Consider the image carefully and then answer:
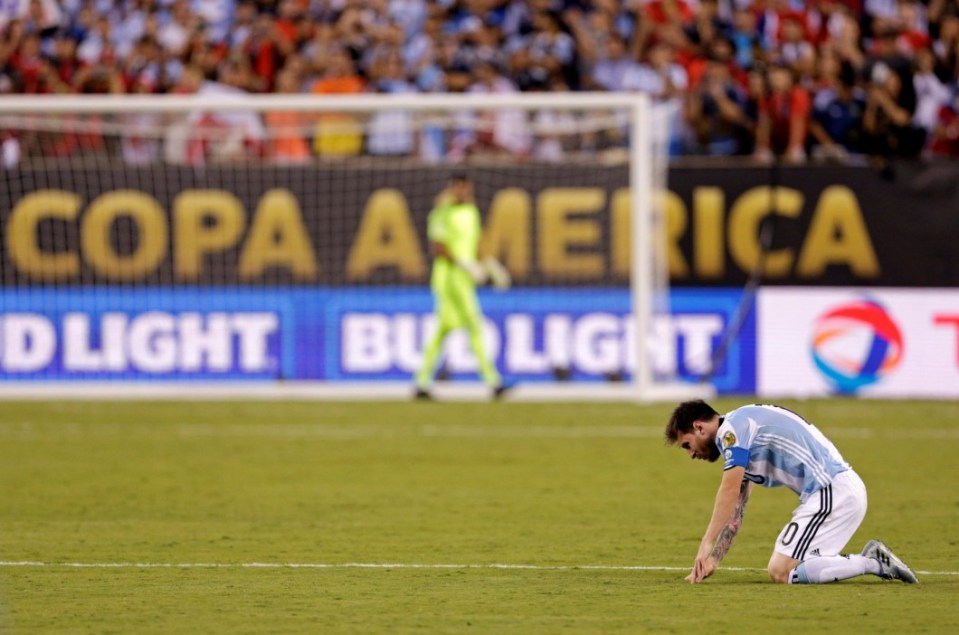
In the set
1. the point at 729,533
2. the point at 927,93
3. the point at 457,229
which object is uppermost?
the point at 927,93

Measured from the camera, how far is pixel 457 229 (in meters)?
18.4

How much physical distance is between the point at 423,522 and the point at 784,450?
3418 millimetres

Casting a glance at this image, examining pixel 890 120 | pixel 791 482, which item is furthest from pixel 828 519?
pixel 890 120

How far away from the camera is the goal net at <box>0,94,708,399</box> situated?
63.8 feet

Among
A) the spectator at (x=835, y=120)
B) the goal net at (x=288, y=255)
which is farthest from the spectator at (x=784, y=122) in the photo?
the goal net at (x=288, y=255)

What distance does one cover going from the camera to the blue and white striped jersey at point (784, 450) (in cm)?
802

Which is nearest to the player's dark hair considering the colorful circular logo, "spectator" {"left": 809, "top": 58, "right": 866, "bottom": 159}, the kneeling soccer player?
the kneeling soccer player

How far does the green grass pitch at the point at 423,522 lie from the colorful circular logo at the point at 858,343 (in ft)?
2.41

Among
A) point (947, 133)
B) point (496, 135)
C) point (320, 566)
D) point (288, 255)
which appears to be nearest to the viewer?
point (320, 566)

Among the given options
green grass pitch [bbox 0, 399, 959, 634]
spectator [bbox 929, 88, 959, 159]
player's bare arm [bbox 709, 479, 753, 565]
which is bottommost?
green grass pitch [bbox 0, 399, 959, 634]

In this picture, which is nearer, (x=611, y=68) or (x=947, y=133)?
(x=947, y=133)

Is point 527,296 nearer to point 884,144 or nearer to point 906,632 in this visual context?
point 884,144

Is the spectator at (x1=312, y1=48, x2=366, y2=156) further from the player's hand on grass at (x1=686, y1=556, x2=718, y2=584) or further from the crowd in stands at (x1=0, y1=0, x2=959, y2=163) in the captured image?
the player's hand on grass at (x1=686, y1=556, x2=718, y2=584)

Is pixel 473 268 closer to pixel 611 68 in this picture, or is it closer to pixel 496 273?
pixel 496 273
